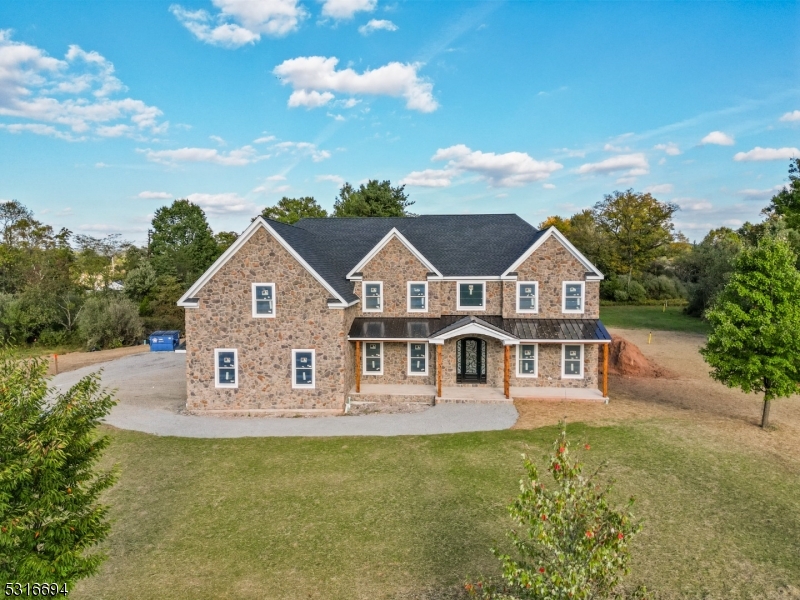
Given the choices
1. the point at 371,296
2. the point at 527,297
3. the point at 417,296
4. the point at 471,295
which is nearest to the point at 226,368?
the point at 371,296

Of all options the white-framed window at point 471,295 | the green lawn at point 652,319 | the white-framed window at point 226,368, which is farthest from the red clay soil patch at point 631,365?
the white-framed window at point 226,368

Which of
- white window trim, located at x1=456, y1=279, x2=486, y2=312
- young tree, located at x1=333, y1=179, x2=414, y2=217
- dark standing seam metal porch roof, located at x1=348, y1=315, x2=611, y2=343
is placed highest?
young tree, located at x1=333, y1=179, x2=414, y2=217

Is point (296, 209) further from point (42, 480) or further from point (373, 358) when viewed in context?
point (42, 480)

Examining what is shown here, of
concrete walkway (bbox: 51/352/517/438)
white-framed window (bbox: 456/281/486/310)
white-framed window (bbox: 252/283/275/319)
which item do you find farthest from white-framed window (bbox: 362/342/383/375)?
white-framed window (bbox: 252/283/275/319)

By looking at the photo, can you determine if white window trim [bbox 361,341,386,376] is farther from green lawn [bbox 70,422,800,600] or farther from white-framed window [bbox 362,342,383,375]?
green lawn [bbox 70,422,800,600]

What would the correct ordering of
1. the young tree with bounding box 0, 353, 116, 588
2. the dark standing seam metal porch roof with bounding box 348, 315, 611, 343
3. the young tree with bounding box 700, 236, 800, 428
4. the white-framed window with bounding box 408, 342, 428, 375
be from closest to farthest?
the young tree with bounding box 0, 353, 116, 588
the young tree with bounding box 700, 236, 800, 428
the dark standing seam metal porch roof with bounding box 348, 315, 611, 343
the white-framed window with bounding box 408, 342, 428, 375

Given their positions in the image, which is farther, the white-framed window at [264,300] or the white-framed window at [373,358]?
the white-framed window at [373,358]

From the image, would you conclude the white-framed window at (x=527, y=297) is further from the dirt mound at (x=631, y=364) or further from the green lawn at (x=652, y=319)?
the green lawn at (x=652, y=319)

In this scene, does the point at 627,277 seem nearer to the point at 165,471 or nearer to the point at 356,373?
the point at 356,373
